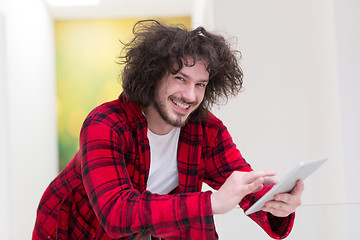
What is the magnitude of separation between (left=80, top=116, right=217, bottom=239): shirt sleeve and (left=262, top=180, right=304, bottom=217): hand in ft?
0.76

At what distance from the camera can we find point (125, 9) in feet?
20.8

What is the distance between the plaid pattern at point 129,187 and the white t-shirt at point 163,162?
32mm

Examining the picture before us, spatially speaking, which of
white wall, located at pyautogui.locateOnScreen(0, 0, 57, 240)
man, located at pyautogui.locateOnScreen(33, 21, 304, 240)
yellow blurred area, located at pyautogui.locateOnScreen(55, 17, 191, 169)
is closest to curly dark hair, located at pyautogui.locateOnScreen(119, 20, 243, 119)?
man, located at pyautogui.locateOnScreen(33, 21, 304, 240)

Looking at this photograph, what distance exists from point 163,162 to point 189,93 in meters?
0.28

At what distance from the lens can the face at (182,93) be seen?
5.00ft

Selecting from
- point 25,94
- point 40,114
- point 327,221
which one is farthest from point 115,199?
point 40,114

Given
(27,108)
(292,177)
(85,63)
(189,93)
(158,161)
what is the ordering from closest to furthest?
(292,177) < (189,93) < (158,161) < (27,108) < (85,63)

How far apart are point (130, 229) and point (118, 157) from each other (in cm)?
24

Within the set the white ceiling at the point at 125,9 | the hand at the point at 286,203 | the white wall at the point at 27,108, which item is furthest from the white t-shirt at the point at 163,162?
the white ceiling at the point at 125,9

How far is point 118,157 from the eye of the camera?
139cm

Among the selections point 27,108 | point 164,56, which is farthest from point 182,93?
point 27,108

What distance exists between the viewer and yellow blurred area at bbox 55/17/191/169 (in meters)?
6.64

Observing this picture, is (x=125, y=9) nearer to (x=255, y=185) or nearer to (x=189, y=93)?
(x=189, y=93)

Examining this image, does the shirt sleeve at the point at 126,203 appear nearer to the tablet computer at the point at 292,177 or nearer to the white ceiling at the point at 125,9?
the tablet computer at the point at 292,177
